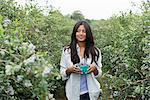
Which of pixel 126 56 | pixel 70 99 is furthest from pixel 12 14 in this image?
pixel 70 99

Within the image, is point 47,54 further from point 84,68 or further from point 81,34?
point 81,34

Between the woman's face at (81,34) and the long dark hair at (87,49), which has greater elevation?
the woman's face at (81,34)

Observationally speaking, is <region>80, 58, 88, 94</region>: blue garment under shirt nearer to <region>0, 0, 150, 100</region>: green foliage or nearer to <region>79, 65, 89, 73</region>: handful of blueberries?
<region>79, 65, 89, 73</region>: handful of blueberries

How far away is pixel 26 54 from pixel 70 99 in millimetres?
1447

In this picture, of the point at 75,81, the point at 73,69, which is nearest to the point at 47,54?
the point at 73,69

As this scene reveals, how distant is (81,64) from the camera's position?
11.0ft

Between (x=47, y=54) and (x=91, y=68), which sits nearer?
(x=47, y=54)

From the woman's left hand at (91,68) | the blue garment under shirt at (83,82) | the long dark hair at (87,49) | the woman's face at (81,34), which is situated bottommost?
the blue garment under shirt at (83,82)

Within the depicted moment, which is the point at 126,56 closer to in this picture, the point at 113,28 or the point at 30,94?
the point at 30,94

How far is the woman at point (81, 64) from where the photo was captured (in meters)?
3.37

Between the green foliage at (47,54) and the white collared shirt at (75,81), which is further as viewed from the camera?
the white collared shirt at (75,81)

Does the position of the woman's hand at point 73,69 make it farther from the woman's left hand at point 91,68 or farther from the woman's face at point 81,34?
the woman's face at point 81,34

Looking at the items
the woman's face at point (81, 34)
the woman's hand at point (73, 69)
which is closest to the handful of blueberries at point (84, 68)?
the woman's hand at point (73, 69)

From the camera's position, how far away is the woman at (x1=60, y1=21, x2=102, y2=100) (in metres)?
3.37
